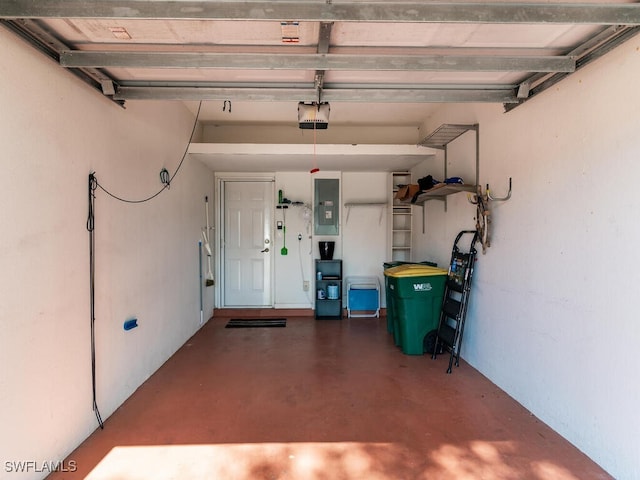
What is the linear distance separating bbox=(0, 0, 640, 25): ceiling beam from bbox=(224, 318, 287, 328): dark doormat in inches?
155

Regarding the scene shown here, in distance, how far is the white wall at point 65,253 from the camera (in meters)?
1.59

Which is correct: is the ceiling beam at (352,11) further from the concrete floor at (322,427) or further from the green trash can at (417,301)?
the green trash can at (417,301)

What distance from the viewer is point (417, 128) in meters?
4.82

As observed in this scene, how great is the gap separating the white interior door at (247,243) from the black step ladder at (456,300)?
9.30 ft

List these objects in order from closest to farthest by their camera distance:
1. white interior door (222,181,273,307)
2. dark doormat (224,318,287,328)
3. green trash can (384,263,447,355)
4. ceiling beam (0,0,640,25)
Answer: ceiling beam (0,0,640,25) < green trash can (384,263,447,355) < dark doormat (224,318,287,328) < white interior door (222,181,273,307)

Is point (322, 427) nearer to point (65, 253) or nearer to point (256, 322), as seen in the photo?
point (65, 253)

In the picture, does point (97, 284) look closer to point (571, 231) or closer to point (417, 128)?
point (571, 231)

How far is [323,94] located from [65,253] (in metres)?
1.93

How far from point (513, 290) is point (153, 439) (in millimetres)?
2731

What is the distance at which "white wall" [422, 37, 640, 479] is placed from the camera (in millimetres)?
1698

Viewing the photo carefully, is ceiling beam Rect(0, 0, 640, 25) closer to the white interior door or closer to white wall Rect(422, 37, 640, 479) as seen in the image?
white wall Rect(422, 37, 640, 479)

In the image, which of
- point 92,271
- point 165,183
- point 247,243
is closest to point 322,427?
point 92,271

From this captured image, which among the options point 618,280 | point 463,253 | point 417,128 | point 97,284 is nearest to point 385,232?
point 417,128

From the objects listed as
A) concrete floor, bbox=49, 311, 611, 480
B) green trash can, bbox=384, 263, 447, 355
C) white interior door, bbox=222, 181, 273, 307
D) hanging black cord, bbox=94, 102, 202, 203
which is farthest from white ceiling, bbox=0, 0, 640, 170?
white interior door, bbox=222, 181, 273, 307
